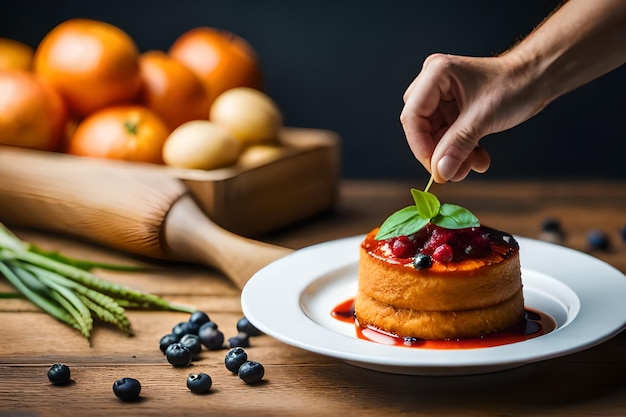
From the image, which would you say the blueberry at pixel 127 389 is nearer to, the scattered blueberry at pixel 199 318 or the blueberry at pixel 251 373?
the blueberry at pixel 251 373

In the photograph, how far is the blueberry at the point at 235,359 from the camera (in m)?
1.57

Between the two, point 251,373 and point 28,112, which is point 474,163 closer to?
point 251,373

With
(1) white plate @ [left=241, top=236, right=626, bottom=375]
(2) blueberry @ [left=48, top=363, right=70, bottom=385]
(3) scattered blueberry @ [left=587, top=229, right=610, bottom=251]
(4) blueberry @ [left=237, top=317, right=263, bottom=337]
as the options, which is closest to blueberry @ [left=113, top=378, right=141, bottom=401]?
(2) blueberry @ [left=48, top=363, right=70, bottom=385]

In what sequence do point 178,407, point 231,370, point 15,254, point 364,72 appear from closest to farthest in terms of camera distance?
point 178,407 → point 231,370 → point 15,254 → point 364,72

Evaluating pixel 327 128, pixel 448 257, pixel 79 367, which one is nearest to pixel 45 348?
pixel 79 367

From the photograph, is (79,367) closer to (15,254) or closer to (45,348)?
(45,348)

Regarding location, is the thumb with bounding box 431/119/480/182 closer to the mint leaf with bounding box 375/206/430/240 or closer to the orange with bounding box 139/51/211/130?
the mint leaf with bounding box 375/206/430/240

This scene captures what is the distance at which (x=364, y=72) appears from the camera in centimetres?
343

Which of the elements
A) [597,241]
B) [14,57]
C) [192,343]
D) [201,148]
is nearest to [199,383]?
[192,343]

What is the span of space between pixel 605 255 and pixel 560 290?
23.2 inches

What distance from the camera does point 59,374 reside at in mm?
1521

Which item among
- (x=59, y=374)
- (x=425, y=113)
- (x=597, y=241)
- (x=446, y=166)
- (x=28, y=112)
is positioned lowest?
(x=59, y=374)

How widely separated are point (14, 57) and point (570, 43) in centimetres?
187

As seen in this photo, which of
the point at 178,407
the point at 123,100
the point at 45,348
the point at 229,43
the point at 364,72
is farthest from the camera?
the point at 364,72
